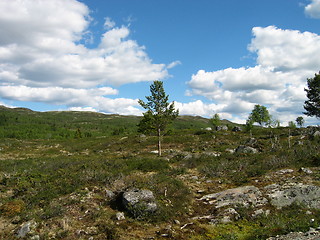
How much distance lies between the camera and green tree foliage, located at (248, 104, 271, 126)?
73438mm

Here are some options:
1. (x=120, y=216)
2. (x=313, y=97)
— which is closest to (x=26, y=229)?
(x=120, y=216)

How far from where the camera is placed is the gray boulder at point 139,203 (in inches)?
372

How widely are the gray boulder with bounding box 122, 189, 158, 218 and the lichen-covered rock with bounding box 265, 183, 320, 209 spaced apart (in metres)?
5.77

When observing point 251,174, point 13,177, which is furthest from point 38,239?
point 251,174

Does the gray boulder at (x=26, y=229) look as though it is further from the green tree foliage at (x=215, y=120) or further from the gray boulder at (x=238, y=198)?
the green tree foliage at (x=215, y=120)

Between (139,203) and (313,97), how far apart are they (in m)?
54.0

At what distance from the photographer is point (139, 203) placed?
31.8 ft

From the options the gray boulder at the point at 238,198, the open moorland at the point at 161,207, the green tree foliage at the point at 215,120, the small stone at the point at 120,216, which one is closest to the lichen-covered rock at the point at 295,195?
the open moorland at the point at 161,207

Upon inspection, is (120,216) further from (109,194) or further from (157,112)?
(157,112)

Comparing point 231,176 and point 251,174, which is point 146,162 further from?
Answer: point 251,174

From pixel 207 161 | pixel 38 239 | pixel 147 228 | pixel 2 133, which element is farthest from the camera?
pixel 2 133

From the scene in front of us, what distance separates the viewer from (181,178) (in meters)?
16.2

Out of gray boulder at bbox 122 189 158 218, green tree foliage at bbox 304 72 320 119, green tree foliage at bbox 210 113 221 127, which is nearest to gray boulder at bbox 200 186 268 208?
gray boulder at bbox 122 189 158 218

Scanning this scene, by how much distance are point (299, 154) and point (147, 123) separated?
17.4m
